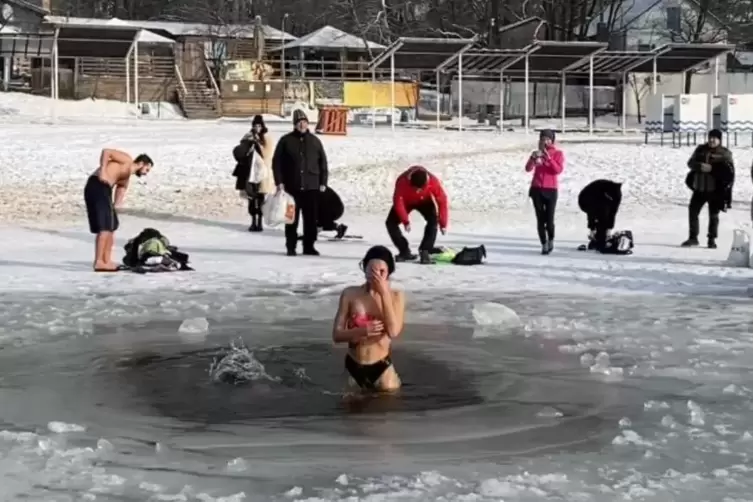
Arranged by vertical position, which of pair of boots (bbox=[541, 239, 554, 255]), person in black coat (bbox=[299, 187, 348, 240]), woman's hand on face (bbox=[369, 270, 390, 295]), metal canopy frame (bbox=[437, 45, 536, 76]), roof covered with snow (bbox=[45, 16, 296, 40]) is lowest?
pair of boots (bbox=[541, 239, 554, 255])

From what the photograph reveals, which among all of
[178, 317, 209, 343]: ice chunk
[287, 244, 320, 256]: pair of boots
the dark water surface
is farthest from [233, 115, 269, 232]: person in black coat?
[178, 317, 209, 343]: ice chunk

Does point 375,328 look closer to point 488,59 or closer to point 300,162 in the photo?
point 300,162

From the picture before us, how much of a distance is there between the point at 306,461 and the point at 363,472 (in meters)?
0.36

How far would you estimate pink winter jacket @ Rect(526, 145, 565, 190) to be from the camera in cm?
1479

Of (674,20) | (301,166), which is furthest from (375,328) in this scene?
(674,20)

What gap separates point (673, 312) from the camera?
A: 10.6 m

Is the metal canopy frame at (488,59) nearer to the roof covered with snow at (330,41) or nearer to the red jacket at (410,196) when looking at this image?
the red jacket at (410,196)

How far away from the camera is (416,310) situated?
35.7 ft

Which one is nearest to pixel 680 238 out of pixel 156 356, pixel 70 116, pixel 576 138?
pixel 156 356

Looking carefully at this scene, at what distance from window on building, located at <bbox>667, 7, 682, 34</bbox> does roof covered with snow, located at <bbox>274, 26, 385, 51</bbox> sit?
16.5m

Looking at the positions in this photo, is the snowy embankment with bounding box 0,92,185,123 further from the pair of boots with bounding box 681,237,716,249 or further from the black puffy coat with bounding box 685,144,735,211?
the black puffy coat with bounding box 685,144,735,211

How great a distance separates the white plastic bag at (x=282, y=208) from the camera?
1477cm

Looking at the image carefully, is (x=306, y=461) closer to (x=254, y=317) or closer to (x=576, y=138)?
(x=254, y=317)

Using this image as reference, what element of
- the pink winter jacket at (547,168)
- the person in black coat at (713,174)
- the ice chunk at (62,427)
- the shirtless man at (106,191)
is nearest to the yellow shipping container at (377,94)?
the person in black coat at (713,174)
